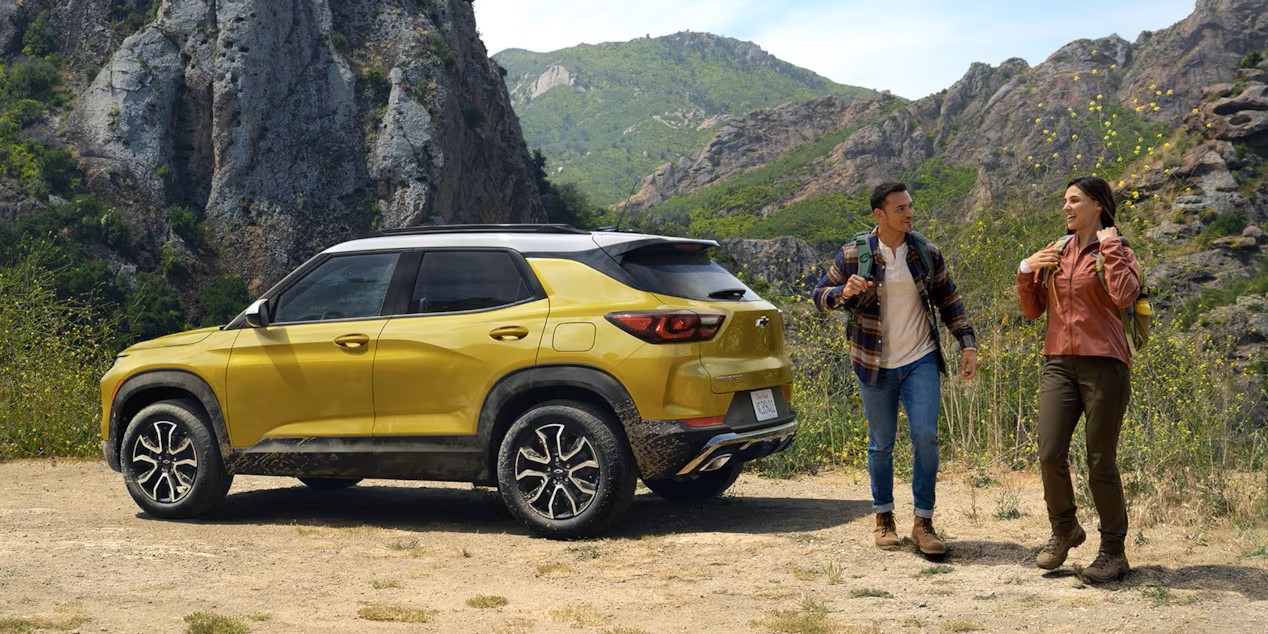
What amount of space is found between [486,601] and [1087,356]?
116 inches

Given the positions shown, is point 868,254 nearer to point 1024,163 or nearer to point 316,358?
point 316,358

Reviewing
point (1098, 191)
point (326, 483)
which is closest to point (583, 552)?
point (1098, 191)

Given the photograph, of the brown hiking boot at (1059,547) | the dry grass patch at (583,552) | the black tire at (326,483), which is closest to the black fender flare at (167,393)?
the black tire at (326,483)

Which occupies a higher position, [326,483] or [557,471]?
[557,471]

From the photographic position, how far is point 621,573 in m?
5.87

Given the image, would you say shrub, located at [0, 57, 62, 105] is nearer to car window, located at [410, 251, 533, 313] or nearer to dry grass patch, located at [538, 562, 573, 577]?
car window, located at [410, 251, 533, 313]

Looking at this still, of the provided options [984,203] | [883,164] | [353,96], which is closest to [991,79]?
[883,164]

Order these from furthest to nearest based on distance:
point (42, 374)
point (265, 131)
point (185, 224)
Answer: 1. point (265, 131)
2. point (185, 224)
3. point (42, 374)

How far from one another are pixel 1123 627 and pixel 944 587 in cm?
95

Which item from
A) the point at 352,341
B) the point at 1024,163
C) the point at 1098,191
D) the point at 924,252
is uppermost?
the point at 1024,163

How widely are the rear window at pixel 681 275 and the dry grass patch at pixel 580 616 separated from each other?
2.11 meters

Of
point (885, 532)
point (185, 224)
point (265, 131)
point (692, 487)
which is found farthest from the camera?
point (265, 131)

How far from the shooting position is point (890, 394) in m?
6.05

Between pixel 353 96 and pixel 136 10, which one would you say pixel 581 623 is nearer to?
pixel 353 96
